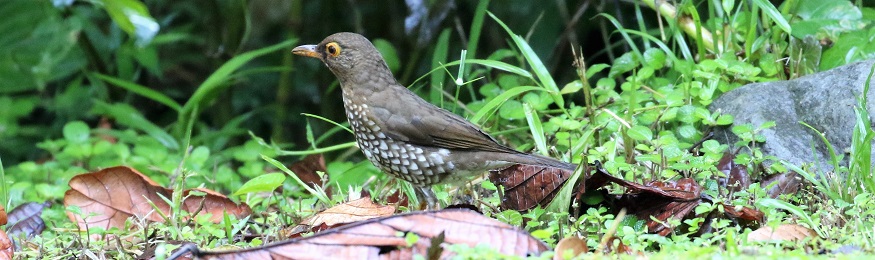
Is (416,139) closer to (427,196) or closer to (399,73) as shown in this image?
(427,196)

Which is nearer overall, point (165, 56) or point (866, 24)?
point (866, 24)

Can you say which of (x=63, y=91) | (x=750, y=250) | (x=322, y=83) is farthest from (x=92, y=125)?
(x=750, y=250)

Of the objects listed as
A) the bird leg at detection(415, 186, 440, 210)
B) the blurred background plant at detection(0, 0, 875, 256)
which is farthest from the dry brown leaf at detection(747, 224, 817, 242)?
the bird leg at detection(415, 186, 440, 210)

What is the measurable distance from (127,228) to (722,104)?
8.57 feet

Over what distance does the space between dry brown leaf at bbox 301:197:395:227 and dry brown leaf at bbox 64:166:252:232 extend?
57 centimetres

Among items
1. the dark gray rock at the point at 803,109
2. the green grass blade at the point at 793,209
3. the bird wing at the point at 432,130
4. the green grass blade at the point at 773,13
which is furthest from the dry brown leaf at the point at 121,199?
the green grass blade at the point at 773,13

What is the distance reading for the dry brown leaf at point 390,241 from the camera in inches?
119

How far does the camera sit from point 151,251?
368cm

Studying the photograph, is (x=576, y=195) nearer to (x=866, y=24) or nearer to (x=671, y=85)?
(x=671, y=85)

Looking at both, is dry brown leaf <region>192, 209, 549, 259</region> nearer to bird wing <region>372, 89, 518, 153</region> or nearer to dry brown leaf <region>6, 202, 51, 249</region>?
bird wing <region>372, 89, 518, 153</region>

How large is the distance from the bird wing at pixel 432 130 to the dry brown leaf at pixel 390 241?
1260 millimetres

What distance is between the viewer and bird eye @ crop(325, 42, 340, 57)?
181 inches

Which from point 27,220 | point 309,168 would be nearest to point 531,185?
point 309,168

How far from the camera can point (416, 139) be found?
4.37m
